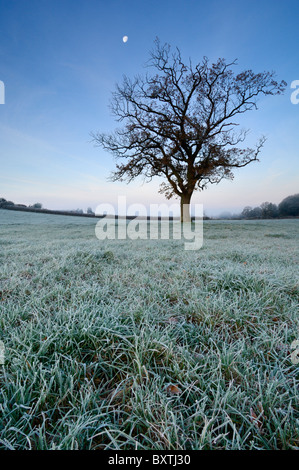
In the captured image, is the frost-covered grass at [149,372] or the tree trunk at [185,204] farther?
the tree trunk at [185,204]

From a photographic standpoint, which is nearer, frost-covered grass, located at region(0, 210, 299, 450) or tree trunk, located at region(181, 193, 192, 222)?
frost-covered grass, located at region(0, 210, 299, 450)

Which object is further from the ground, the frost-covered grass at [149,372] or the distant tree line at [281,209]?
the distant tree line at [281,209]

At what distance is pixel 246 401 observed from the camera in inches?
41.5

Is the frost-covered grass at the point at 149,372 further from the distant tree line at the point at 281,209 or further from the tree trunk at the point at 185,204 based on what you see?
the distant tree line at the point at 281,209

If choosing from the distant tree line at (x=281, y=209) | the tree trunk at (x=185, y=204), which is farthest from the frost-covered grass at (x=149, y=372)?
the distant tree line at (x=281, y=209)

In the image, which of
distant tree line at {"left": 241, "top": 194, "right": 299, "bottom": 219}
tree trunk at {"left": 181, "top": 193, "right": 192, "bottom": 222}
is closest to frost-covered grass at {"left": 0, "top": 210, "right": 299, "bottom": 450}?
tree trunk at {"left": 181, "top": 193, "right": 192, "bottom": 222}

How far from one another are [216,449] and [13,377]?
3.83 ft

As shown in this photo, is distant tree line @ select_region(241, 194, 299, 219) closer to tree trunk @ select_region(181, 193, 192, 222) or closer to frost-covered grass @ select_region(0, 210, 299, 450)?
tree trunk @ select_region(181, 193, 192, 222)

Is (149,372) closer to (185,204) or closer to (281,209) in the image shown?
(185,204)

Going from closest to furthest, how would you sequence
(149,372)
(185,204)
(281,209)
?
1. (149,372)
2. (185,204)
3. (281,209)

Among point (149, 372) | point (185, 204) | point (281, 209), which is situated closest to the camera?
point (149, 372)

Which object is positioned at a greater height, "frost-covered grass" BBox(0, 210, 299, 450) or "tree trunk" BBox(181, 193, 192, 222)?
Result: "tree trunk" BBox(181, 193, 192, 222)

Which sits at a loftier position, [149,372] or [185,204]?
[185,204]

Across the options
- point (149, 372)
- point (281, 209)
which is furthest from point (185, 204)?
point (281, 209)
